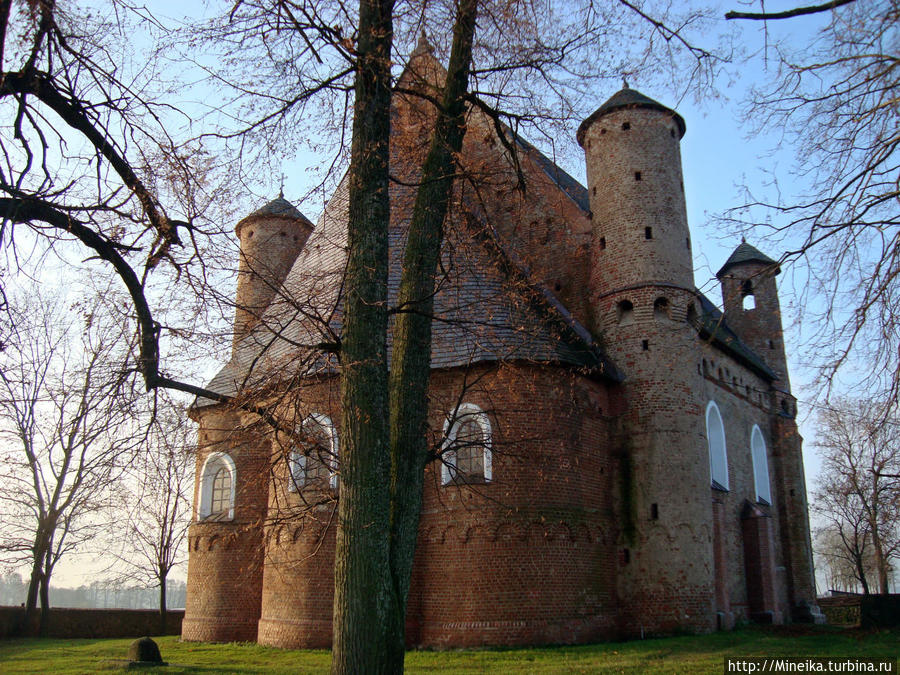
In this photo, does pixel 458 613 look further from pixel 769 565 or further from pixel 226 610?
pixel 769 565

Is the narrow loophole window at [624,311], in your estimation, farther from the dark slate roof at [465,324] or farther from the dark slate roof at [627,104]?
the dark slate roof at [627,104]

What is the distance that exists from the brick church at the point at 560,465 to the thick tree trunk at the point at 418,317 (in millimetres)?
2302

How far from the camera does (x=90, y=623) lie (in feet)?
79.6

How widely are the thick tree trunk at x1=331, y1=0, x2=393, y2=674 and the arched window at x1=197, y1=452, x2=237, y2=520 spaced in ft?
41.6

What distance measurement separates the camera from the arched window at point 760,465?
24719 mm

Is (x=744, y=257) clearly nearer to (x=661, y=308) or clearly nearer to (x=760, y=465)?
(x=760, y=465)

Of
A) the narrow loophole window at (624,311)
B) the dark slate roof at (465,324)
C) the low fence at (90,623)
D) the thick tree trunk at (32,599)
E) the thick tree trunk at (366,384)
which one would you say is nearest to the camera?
the thick tree trunk at (366,384)

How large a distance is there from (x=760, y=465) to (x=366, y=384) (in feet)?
70.7

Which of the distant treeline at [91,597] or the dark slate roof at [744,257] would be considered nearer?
the dark slate roof at [744,257]

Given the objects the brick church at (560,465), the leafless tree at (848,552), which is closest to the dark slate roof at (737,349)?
the brick church at (560,465)

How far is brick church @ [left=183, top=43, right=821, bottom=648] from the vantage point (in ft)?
48.1

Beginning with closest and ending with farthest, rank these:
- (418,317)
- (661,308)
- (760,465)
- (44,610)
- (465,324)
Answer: (418,317)
(465,324)
(661,308)
(44,610)
(760,465)

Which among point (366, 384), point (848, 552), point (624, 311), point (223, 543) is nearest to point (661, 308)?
point (624, 311)

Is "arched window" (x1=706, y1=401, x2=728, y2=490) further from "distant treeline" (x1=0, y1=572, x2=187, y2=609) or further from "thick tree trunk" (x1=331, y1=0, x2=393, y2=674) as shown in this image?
"distant treeline" (x1=0, y1=572, x2=187, y2=609)
